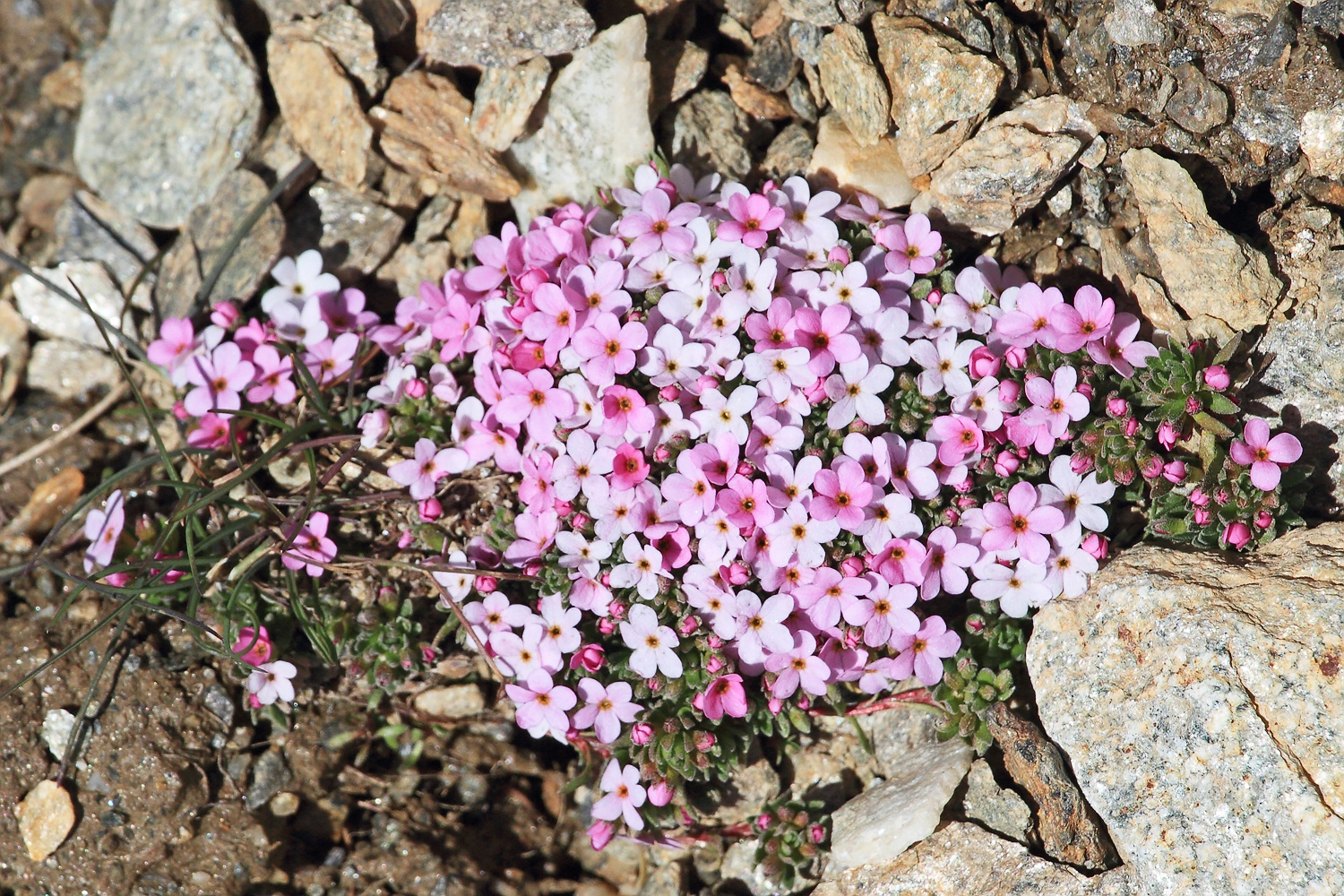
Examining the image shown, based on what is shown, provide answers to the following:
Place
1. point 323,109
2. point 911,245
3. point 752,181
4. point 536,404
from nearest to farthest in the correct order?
1. point 536,404
2. point 911,245
3. point 752,181
4. point 323,109

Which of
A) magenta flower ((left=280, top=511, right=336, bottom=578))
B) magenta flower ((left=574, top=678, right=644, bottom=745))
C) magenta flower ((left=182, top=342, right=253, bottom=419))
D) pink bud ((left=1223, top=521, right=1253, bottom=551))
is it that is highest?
magenta flower ((left=182, top=342, right=253, bottom=419))

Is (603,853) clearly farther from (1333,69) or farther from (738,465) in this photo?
(1333,69)

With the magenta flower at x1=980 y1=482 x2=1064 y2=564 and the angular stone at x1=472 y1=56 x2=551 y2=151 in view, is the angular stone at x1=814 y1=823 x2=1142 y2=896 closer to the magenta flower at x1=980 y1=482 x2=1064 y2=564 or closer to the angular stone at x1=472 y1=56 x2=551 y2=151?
the magenta flower at x1=980 y1=482 x2=1064 y2=564

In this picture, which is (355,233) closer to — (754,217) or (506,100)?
(506,100)

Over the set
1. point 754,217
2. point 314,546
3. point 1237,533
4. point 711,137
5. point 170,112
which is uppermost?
point 170,112

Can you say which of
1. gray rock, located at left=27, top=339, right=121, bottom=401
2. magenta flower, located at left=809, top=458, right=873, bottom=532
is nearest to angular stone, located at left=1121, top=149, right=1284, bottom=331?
magenta flower, located at left=809, top=458, right=873, bottom=532

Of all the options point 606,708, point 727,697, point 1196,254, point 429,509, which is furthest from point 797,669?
point 1196,254

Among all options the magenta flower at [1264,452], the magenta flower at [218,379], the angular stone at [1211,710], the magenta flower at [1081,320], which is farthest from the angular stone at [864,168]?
the magenta flower at [218,379]
